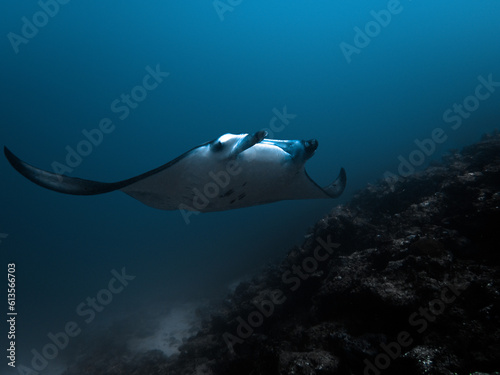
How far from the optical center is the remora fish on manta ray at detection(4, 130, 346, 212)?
257 cm

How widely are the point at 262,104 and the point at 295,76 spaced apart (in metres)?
11.6

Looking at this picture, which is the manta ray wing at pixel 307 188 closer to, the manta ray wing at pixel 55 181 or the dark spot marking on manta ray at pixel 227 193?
the dark spot marking on manta ray at pixel 227 193

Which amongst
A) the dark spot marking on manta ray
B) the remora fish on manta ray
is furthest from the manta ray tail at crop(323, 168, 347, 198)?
the dark spot marking on manta ray

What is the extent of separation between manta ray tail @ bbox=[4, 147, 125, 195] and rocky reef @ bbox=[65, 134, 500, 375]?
2698 mm

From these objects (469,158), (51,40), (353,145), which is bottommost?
(353,145)

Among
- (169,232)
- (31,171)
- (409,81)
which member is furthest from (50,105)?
(409,81)

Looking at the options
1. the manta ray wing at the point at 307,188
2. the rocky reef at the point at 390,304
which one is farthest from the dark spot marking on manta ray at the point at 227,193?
the rocky reef at the point at 390,304

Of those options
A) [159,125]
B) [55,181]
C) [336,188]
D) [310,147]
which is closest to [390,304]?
[310,147]

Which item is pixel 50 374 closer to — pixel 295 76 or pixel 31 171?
pixel 31 171

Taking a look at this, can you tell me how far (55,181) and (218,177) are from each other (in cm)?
177

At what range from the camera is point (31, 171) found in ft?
8.04

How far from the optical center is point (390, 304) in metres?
2.60

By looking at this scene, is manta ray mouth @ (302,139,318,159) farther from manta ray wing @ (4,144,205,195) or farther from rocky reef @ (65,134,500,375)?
manta ray wing @ (4,144,205,195)

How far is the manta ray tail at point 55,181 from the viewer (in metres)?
2.42
